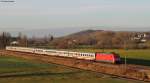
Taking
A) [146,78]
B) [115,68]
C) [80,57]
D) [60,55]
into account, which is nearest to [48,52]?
[60,55]

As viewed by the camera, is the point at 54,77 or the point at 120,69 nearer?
the point at 54,77

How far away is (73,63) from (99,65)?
903cm

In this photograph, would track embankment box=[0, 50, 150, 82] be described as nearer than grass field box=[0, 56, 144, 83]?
No

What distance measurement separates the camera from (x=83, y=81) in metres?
34.3

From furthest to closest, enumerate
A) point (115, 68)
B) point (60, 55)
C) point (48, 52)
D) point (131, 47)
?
point (131, 47), point (48, 52), point (60, 55), point (115, 68)

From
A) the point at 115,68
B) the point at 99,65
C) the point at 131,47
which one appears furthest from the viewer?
the point at 131,47

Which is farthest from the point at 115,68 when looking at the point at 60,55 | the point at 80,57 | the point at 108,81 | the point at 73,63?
the point at 60,55

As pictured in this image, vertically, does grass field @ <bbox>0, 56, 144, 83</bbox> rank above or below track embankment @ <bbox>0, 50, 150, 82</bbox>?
below

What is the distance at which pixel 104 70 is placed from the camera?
46.3 meters

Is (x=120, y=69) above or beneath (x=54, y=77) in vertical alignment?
above

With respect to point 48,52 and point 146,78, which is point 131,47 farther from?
point 146,78

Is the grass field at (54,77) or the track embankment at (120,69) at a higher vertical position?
the track embankment at (120,69)

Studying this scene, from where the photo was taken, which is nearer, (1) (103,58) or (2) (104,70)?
(2) (104,70)

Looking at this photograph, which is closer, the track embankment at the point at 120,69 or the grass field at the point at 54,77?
the grass field at the point at 54,77
